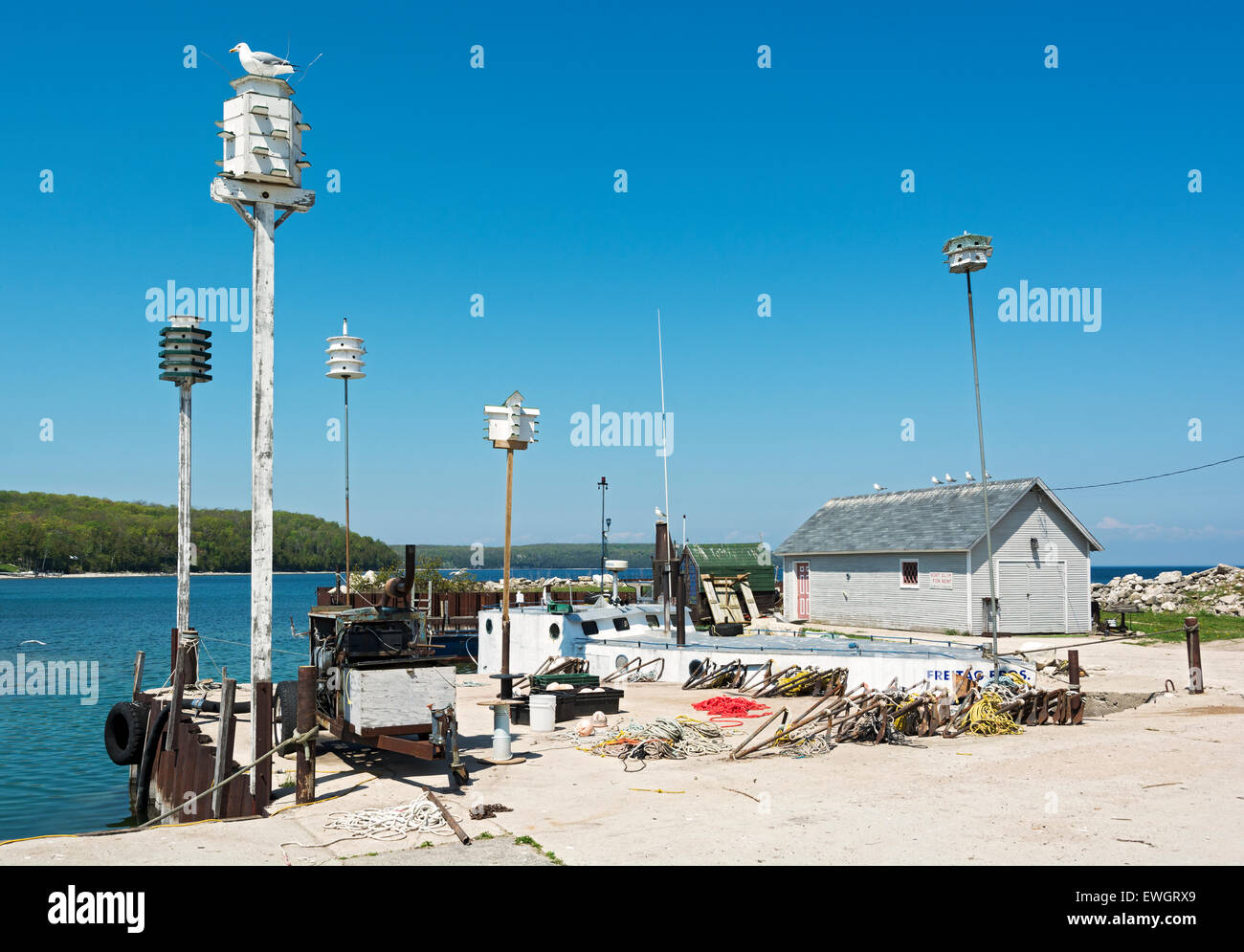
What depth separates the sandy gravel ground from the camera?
968 cm

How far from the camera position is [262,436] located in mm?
12812

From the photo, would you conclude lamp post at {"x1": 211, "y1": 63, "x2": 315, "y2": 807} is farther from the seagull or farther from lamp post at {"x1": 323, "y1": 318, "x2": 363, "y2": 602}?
lamp post at {"x1": 323, "y1": 318, "x2": 363, "y2": 602}

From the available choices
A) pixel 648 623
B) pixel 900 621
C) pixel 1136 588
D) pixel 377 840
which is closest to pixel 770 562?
pixel 900 621

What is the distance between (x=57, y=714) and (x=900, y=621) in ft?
102

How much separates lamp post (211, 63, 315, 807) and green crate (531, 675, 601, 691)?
10345 millimetres

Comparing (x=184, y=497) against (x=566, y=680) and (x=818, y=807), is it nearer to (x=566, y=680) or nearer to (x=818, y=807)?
(x=566, y=680)

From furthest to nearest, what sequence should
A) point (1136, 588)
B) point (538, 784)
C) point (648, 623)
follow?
1. point (1136, 588)
2. point (648, 623)
3. point (538, 784)

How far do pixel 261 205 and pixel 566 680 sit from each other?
1338cm

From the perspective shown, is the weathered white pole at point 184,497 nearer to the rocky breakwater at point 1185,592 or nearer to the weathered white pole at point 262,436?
the weathered white pole at point 262,436

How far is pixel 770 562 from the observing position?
176 feet

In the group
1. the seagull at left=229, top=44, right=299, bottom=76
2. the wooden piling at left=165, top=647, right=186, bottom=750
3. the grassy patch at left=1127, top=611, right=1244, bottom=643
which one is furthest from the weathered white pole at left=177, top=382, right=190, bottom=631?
the grassy patch at left=1127, top=611, right=1244, bottom=643

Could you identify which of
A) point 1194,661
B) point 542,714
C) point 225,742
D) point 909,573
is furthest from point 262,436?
point 909,573
